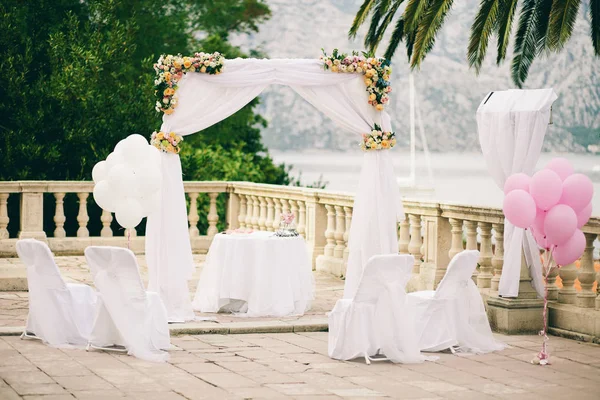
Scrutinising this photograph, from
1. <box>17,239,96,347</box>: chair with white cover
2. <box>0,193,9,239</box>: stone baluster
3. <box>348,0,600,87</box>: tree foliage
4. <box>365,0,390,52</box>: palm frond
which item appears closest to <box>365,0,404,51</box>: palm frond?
<box>365,0,390,52</box>: palm frond

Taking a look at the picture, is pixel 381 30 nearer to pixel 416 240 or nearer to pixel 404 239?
pixel 404 239

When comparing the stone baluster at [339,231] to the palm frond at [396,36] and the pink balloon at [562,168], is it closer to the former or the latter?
the palm frond at [396,36]

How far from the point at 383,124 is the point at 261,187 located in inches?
162

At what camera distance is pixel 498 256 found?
10102mm

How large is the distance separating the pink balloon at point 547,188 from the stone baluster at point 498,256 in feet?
5.69

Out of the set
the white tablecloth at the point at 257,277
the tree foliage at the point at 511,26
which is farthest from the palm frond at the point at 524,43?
the white tablecloth at the point at 257,277

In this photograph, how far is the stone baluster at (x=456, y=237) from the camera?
35.1ft

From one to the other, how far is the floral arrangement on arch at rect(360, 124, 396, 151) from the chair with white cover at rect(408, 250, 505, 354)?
7.68ft

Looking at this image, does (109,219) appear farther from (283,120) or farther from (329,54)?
(283,120)

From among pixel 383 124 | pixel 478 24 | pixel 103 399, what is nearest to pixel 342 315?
pixel 103 399

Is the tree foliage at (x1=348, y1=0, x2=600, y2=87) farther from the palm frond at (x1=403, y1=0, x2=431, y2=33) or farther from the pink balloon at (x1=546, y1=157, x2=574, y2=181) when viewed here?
the pink balloon at (x1=546, y1=157, x2=574, y2=181)

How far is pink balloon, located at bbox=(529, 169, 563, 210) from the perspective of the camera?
8.12 metres

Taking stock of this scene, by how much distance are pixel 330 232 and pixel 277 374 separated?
5.83 m

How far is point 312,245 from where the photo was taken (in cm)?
1368
